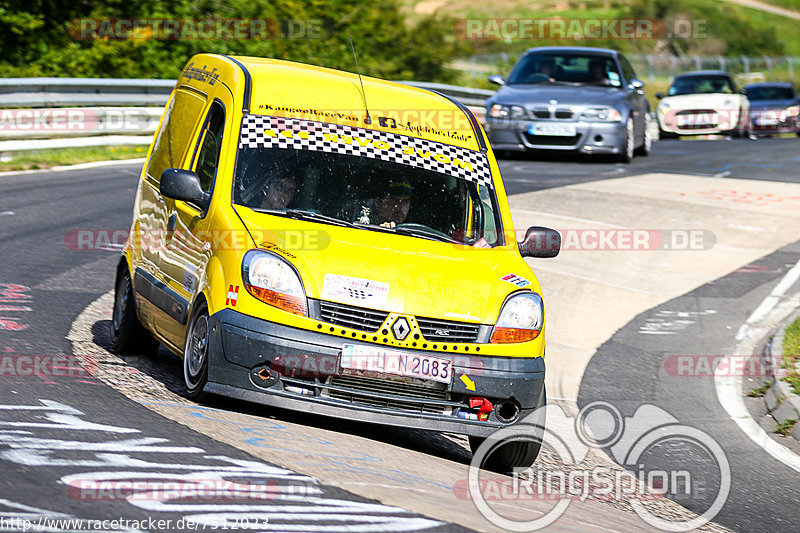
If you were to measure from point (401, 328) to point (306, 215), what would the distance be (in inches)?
42.0

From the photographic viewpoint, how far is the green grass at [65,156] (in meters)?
17.1

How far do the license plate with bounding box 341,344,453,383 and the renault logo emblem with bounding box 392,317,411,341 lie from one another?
81 millimetres

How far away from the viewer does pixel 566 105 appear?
19.9m

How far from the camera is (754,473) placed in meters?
7.44

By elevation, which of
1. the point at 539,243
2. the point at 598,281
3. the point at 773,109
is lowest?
the point at 598,281

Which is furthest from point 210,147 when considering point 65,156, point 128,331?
point 65,156

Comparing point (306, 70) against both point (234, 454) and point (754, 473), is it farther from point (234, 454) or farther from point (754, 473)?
point (754, 473)

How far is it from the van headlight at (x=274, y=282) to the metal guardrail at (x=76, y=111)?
1191 cm

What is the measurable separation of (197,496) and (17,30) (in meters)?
21.2

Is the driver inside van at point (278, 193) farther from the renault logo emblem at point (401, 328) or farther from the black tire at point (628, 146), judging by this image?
the black tire at point (628, 146)

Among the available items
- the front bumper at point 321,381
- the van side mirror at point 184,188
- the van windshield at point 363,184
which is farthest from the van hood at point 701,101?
the front bumper at point 321,381

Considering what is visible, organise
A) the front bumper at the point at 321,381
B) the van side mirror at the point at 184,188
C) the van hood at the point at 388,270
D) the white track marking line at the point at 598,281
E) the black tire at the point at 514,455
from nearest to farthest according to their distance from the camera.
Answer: the front bumper at the point at 321,381 → the van hood at the point at 388,270 → the black tire at the point at 514,455 → the van side mirror at the point at 184,188 → the white track marking line at the point at 598,281

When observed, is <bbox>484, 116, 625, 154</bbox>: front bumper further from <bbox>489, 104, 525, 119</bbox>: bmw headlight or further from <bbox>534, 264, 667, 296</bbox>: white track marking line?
<bbox>534, 264, 667, 296</bbox>: white track marking line

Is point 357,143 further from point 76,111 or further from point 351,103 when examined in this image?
point 76,111
